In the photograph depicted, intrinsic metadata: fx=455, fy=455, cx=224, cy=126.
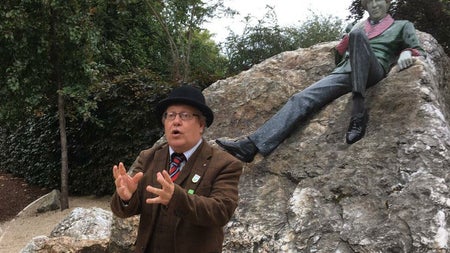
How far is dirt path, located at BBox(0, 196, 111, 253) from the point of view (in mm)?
7093

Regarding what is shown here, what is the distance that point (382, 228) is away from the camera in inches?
122

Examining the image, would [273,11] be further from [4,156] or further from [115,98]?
[4,156]

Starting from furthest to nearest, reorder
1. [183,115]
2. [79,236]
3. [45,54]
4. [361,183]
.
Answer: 1. [45,54]
2. [79,236]
3. [361,183]
4. [183,115]

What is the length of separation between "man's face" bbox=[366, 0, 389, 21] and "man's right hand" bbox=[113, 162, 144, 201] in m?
3.46

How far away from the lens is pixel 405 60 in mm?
4195

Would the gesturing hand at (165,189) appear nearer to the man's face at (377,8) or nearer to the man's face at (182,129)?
the man's face at (182,129)

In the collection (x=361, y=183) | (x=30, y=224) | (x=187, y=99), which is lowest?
(x=30, y=224)

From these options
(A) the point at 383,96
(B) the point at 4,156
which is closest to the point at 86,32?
(A) the point at 383,96

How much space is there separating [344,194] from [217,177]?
1727 millimetres

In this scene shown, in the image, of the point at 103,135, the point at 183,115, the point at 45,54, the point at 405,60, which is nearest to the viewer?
the point at 183,115

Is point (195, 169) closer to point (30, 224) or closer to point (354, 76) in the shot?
point (354, 76)

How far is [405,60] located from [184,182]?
9.67ft

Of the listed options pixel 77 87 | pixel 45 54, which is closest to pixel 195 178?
pixel 77 87

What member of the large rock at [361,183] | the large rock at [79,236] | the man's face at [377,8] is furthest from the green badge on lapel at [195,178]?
the man's face at [377,8]
